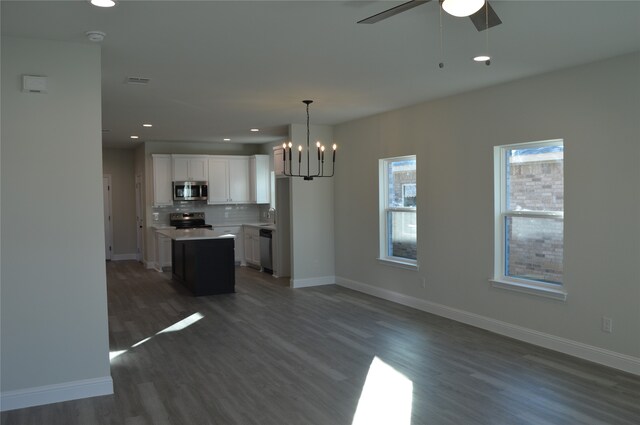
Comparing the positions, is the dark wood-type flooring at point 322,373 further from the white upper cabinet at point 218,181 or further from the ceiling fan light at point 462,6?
the white upper cabinet at point 218,181

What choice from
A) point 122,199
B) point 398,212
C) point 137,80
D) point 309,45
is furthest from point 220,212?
point 309,45

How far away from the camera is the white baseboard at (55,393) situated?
3479mm

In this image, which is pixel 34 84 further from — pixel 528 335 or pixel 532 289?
pixel 528 335

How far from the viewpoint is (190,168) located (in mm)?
10219

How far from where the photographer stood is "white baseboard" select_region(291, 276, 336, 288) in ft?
25.8

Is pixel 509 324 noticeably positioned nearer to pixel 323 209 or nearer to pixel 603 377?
pixel 603 377

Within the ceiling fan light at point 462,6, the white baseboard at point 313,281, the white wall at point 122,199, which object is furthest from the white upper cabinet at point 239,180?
the ceiling fan light at point 462,6

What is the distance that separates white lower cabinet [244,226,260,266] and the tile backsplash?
2.46ft

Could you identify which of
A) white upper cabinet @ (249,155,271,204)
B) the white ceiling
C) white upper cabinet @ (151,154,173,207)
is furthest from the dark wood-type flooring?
white upper cabinet @ (249,155,271,204)

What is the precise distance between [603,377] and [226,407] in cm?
295

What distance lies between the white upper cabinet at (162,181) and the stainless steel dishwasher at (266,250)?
217 cm

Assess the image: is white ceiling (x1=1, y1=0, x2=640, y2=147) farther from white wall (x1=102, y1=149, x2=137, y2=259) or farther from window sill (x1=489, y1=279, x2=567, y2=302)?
white wall (x1=102, y1=149, x2=137, y2=259)

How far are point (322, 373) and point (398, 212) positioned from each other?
127 inches

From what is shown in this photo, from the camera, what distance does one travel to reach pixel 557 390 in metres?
3.71
